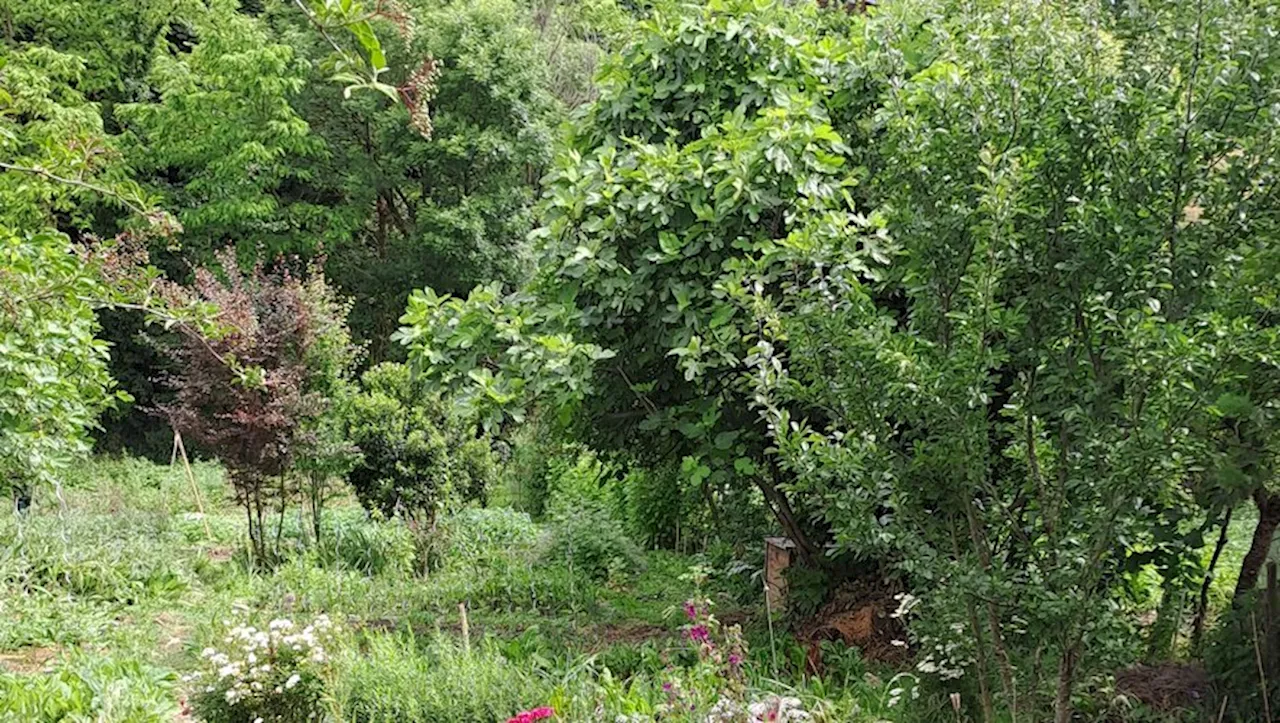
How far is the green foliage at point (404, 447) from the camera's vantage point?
7988mm

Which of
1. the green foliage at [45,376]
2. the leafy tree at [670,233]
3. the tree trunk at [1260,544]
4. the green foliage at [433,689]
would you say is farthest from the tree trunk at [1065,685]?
the green foliage at [45,376]

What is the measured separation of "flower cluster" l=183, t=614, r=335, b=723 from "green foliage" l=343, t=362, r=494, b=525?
154 inches

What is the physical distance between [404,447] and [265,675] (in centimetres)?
439

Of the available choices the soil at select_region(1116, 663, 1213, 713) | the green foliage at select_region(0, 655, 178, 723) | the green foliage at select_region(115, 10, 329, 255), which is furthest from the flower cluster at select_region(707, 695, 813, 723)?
the green foliage at select_region(115, 10, 329, 255)

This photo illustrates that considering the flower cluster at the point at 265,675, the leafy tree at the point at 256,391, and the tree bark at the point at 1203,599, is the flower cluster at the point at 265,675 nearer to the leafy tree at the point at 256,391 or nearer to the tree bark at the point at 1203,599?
the leafy tree at the point at 256,391

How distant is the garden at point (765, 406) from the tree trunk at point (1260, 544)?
2cm

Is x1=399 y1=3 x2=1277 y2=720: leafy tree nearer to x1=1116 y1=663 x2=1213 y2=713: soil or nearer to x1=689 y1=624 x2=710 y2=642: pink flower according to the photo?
x1=1116 y1=663 x2=1213 y2=713: soil

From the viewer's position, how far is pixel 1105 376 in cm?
255

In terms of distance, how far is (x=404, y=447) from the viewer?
804cm

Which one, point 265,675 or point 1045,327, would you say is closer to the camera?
point 1045,327

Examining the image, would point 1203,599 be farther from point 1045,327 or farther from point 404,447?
point 404,447

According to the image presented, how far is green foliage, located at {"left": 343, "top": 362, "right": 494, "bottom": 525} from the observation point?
26.2 ft

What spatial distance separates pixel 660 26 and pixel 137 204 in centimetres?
249

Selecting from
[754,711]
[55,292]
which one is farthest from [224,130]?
[754,711]
